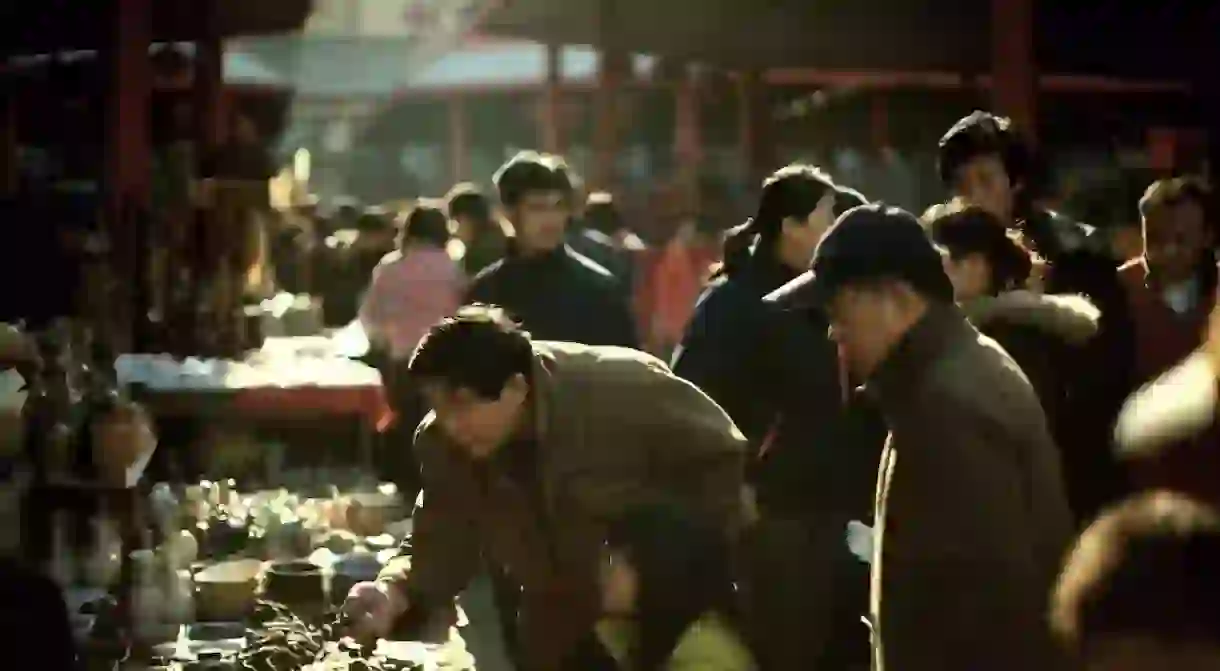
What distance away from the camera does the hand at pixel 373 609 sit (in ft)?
9.53

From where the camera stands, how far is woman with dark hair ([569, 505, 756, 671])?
282cm

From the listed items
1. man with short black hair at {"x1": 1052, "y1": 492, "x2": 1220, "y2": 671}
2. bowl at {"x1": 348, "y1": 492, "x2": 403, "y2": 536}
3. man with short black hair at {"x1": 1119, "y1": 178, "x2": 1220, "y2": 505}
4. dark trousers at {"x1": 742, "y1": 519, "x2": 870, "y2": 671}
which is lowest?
bowl at {"x1": 348, "y1": 492, "x2": 403, "y2": 536}

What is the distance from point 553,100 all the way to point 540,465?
11.2 m

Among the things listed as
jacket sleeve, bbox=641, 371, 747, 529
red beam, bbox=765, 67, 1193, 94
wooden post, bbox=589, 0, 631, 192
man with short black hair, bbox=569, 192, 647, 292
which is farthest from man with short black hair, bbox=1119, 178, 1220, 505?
red beam, bbox=765, 67, 1193, 94

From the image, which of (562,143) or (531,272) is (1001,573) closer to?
(531,272)

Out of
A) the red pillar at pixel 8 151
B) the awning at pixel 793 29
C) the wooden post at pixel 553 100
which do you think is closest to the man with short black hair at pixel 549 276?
the red pillar at pixel 8 151

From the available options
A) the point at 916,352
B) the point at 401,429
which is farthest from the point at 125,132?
the point at 916,352

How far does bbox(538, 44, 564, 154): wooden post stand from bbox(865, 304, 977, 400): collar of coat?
10317 millimetres

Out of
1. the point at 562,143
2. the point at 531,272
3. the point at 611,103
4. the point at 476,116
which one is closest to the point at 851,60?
the point at 611,103

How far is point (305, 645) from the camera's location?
3.06 meters

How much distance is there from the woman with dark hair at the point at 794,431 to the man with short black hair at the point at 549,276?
0.72 m

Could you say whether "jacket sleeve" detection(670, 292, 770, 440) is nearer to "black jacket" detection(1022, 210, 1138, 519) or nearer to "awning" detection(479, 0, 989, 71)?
"black jacket" detection(1022, 210, 1138, 519)

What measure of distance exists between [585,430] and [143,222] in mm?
4827

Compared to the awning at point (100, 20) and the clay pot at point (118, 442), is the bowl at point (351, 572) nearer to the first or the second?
the clay pot at point (118, 442)
